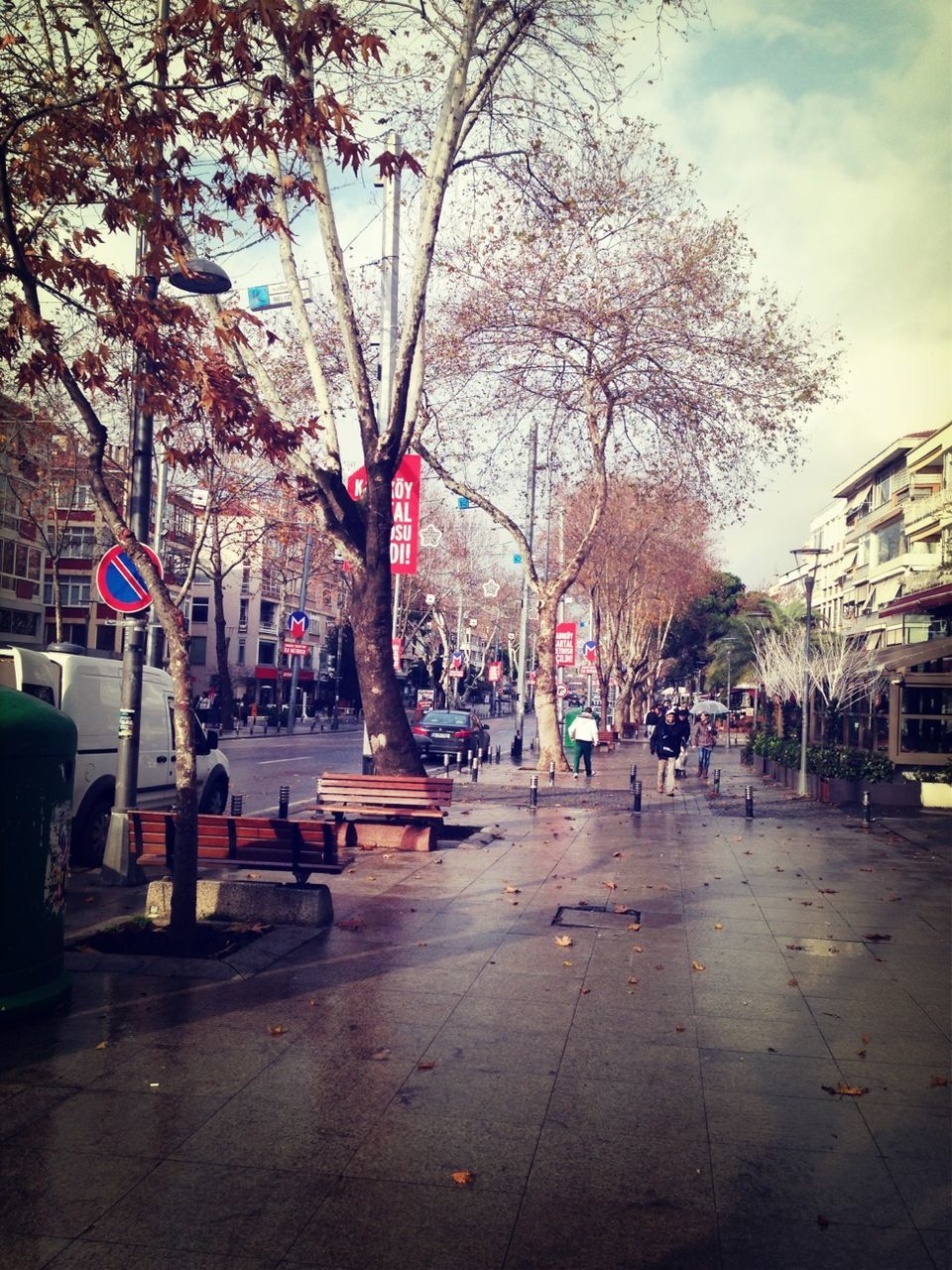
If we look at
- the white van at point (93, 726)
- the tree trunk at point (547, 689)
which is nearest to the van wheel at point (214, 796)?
the white van at point (93, 726)

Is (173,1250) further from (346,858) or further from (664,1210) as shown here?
(346,858)

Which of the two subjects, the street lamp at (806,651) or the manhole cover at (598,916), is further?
the street lamp at (806,651)

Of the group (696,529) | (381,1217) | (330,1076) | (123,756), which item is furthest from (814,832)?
(696,529)

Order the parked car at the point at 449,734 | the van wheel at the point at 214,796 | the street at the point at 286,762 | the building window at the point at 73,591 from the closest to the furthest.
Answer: the van wheel at the point at 214,796, the street at the point at 286,762, the parked car at the point at 449,734, the building window at the point at 73,591

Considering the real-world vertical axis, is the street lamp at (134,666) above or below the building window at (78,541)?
below

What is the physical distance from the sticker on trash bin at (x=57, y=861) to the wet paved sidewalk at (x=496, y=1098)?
0.62 meters

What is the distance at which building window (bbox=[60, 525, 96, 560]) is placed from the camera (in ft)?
111

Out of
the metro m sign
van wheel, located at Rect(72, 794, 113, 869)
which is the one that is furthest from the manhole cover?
the metro m sign

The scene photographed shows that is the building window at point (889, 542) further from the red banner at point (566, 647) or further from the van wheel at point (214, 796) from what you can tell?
the van wheel at point (214, 796)

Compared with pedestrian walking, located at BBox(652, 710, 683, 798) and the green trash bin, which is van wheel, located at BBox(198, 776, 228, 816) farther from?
pedestrian walking, located at BBox(652, 710, 683, 798)

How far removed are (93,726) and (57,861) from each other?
20.4ft

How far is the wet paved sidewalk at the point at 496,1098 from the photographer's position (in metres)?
3.74

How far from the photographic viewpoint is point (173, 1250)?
3570 millimetres

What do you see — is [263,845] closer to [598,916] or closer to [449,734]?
[598,916]
